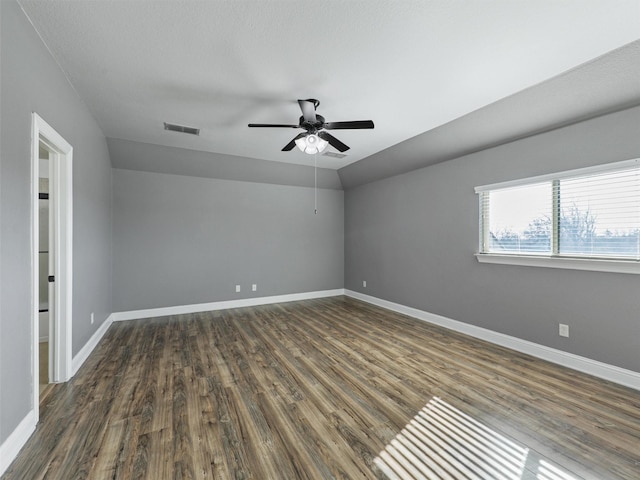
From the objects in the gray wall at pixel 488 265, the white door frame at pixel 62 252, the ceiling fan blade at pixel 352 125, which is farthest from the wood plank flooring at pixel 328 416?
the ceiling fan blade at pixel 352 125

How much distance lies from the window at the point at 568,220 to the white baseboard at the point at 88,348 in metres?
4.87

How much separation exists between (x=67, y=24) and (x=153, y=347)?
324 centimetres

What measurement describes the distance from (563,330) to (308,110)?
356cm

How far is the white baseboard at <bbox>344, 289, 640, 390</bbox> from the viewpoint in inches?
101

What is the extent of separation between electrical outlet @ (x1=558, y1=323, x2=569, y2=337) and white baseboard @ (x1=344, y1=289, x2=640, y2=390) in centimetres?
19

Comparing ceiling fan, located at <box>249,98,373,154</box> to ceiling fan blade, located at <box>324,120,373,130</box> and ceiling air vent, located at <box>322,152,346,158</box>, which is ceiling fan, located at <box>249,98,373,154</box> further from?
ceiling air vent, located at <box>322,152,346,158</box>

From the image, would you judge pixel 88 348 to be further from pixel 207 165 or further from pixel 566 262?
pixel 566 262

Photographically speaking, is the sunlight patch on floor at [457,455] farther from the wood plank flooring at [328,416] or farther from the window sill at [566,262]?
the window sill at [566,262]

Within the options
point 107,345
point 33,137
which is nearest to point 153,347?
point 107,345

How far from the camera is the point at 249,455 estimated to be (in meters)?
1.72

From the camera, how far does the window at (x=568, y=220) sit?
2.62m

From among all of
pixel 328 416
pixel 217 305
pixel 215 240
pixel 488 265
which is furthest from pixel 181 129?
pixel 488 265

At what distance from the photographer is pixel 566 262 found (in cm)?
296

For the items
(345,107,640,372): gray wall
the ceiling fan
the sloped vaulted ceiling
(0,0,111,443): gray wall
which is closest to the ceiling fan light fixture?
the ceiling fan
